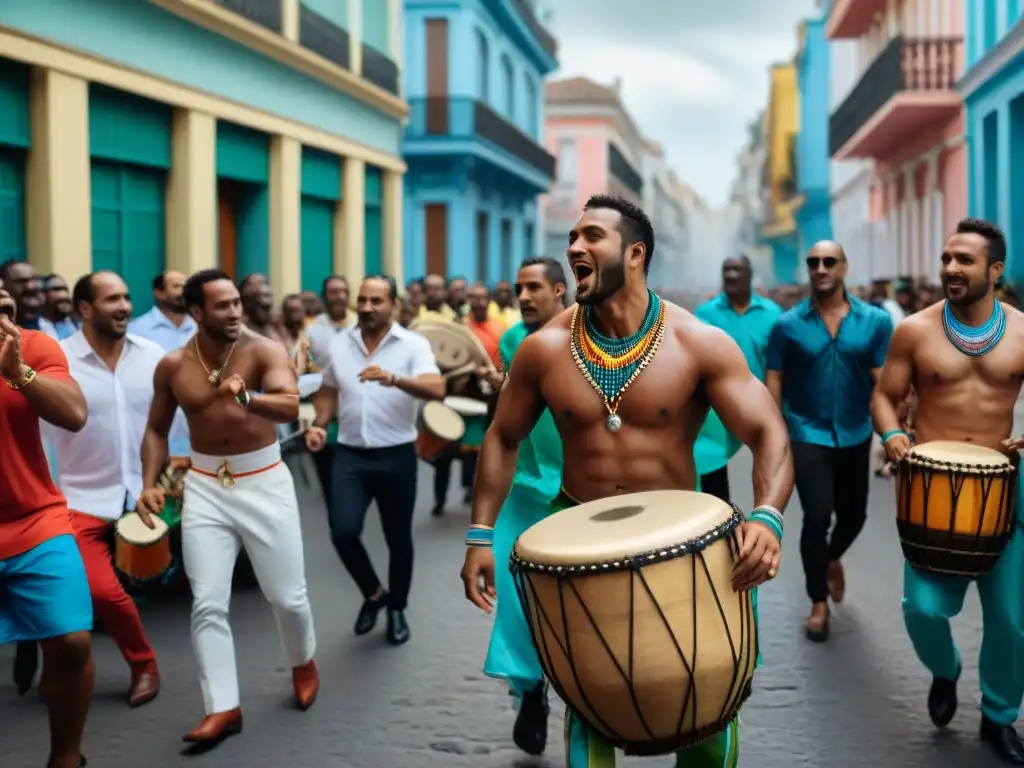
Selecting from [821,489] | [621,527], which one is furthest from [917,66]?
[621,527]

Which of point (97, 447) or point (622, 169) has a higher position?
point (622, 169)

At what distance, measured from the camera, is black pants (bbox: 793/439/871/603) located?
8.06 m

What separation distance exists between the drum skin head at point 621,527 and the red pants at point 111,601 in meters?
3.22

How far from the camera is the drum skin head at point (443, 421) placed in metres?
10.4

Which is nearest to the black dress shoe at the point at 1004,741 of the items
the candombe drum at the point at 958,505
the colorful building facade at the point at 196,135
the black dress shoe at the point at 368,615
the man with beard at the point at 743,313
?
the candombe drum at the point at 958,505

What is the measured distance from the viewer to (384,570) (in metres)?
9.66

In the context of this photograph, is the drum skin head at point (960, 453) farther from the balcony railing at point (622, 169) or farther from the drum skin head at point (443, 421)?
the balcony railing at point (622, 169)

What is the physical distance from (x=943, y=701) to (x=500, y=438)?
2.53 meters

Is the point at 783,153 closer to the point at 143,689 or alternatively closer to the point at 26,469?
the point at 143,689

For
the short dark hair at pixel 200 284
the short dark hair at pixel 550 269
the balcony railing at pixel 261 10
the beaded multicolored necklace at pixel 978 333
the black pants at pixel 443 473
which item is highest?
the balcony railing at pixel 261 10

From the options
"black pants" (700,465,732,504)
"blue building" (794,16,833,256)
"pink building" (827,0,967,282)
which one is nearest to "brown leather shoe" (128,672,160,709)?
"black pants" (700,465,732,504)

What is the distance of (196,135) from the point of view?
1777cm

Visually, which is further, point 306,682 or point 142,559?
point 142,559

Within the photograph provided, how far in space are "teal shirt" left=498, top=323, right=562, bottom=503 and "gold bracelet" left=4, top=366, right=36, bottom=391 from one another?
189 centimetres
